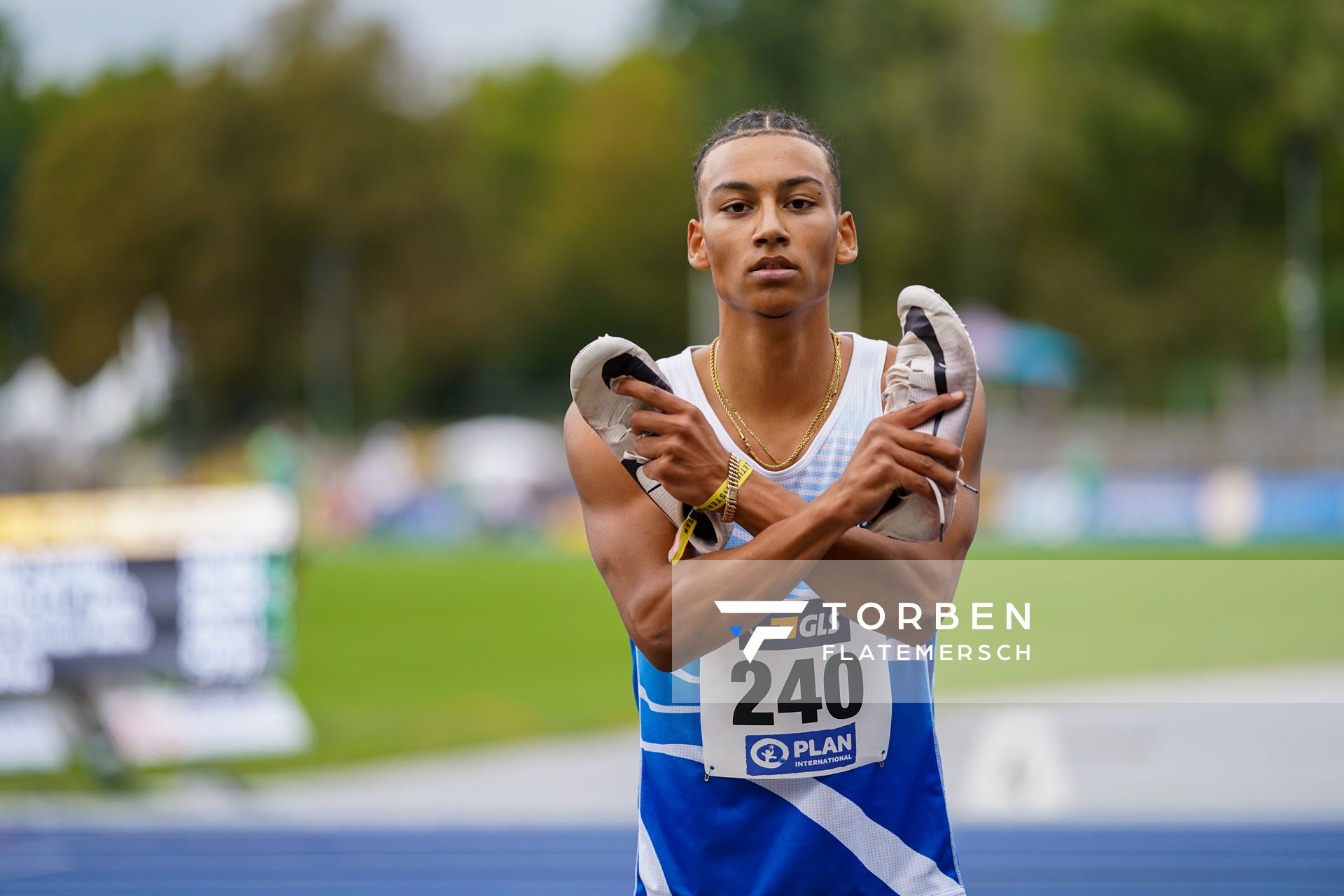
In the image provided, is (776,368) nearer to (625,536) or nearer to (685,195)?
(625,536)

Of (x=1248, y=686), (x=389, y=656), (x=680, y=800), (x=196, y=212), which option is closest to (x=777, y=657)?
(x=680, y=800)

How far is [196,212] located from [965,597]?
41.2 meters

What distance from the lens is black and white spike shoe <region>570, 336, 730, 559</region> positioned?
2.29m

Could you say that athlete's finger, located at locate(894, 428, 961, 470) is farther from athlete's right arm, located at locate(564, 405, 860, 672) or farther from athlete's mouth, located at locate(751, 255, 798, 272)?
athlete's mouth, located at locate(751, 255, 798, 272)

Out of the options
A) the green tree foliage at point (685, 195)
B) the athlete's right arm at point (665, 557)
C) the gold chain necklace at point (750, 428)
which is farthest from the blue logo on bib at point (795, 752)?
the green tree foliage at point (685, 195)

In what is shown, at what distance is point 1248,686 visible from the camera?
399 inches

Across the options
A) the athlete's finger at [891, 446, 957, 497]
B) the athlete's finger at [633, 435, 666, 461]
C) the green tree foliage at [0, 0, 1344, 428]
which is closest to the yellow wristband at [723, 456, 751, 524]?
the athlete's finger at [633, 435, 666, 461]

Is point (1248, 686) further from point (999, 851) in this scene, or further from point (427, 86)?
point (427, 86)

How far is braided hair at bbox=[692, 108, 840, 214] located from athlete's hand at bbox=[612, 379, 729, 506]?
1.24 feet

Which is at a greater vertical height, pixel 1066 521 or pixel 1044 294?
pixel 1044 294

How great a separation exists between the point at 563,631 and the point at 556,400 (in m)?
24.0

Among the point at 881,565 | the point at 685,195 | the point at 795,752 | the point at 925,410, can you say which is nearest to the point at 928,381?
the point at 925,410

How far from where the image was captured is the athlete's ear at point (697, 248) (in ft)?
8.41

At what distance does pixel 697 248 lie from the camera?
2609 millimetres
